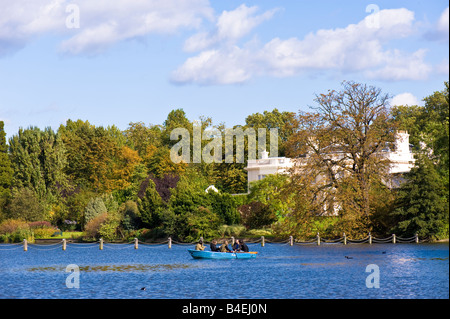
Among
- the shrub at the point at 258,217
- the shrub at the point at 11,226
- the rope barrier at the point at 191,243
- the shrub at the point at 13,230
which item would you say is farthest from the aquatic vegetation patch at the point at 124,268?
the shrub at the point at 11,226

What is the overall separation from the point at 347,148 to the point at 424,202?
8085 mm

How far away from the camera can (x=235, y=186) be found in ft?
310

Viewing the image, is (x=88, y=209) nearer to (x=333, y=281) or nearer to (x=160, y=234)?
(x=160, y=234)

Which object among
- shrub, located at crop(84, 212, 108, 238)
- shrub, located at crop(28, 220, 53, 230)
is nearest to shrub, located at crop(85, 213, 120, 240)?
shrub, located at crop(84, 212, 108, 238)

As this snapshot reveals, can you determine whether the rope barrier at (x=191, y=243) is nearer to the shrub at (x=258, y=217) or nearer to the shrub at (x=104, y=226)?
the shrub at (x=104, y=226)

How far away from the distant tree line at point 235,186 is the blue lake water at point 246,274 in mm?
3813

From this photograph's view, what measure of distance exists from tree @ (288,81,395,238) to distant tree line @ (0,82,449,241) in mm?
92

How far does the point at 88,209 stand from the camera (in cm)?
7406

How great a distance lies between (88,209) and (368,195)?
30.6m

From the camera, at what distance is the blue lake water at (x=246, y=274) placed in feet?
103

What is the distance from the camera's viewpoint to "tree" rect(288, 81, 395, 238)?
57375 millimetres

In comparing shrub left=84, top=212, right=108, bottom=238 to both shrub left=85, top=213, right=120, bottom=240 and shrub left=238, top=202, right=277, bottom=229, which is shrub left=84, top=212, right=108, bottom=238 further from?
shrub left=238, top=202, right=277, bottom=229

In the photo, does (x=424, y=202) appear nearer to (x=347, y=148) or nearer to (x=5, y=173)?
(x=347, y=148)

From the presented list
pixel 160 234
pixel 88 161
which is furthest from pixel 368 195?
pixel 88 161
